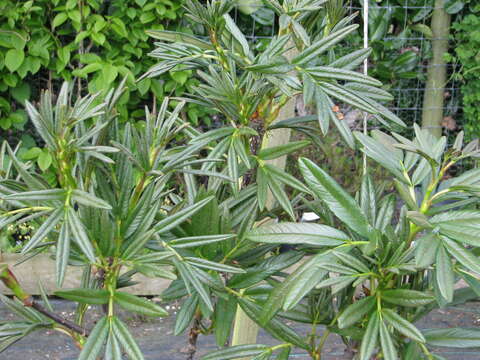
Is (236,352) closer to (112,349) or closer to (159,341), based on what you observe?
(112,349)

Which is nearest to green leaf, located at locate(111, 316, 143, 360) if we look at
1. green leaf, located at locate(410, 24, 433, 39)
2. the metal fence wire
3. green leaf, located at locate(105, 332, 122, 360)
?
green leaf, located at locate(105, 332, 122, 360)

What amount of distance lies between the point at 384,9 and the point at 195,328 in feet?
11.1

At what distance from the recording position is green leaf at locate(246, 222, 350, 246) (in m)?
0.78

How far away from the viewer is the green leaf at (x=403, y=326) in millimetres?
752

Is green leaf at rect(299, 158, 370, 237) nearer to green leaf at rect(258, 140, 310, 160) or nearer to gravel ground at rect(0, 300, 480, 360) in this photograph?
green leaf at rect(258, 140, 310, 160)

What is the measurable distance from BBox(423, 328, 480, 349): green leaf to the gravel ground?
1.37 m

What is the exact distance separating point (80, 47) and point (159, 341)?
180 cm

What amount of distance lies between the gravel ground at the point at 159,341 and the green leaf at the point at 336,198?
5.02 feet

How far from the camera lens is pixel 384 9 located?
4.00 metres

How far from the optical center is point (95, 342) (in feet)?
2.47

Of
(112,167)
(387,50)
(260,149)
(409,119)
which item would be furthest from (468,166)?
(112,167)

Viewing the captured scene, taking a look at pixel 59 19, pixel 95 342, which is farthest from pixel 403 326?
pixel 59 19

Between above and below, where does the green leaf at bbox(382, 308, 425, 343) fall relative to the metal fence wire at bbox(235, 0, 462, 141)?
below

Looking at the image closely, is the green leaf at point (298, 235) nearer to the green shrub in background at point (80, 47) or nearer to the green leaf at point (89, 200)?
the green leaf at point (89, 200)
